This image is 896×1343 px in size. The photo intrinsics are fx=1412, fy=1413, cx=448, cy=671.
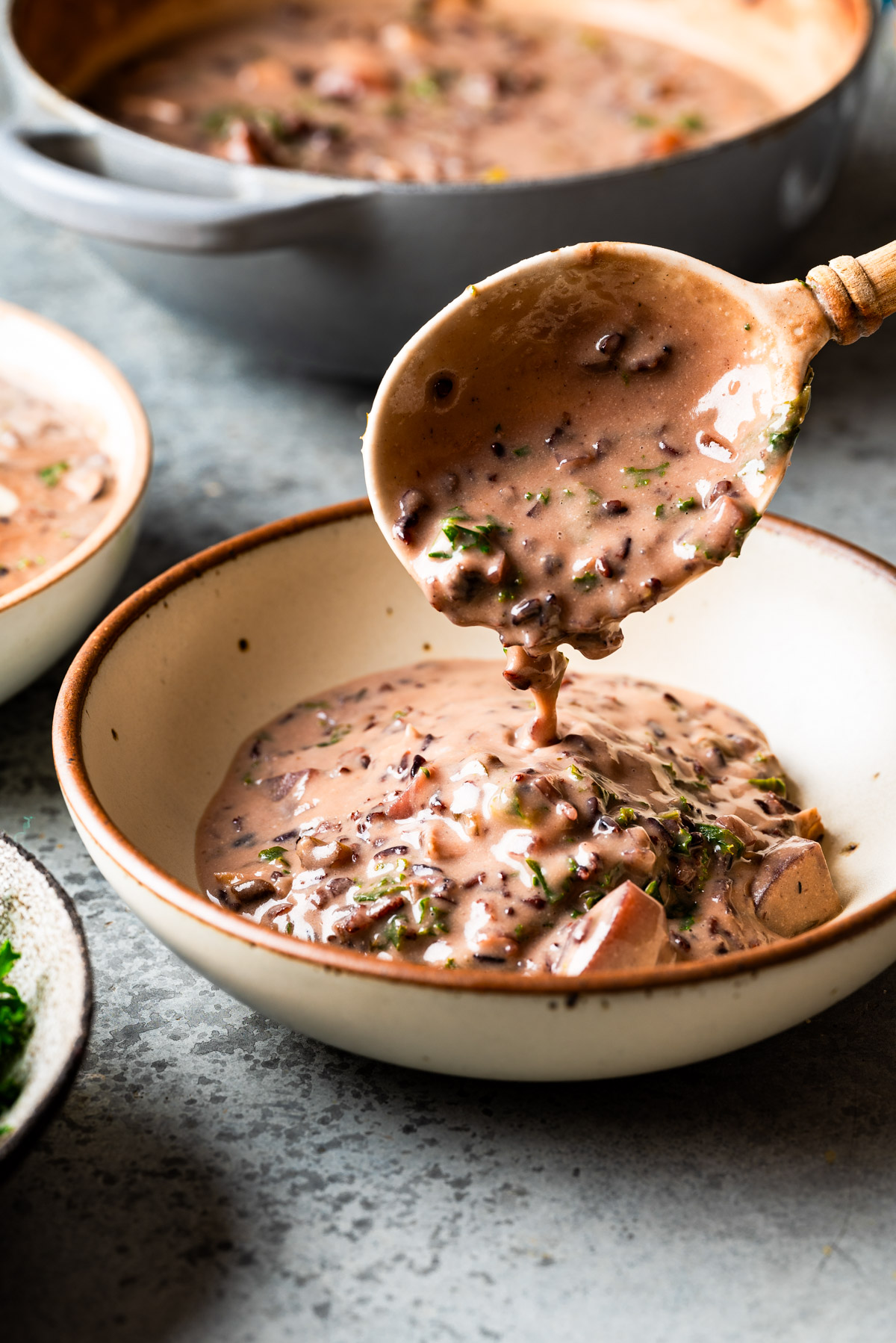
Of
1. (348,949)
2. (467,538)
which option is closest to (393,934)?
(348,949)

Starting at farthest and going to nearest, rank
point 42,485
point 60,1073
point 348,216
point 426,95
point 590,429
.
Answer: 1. point 426,95
2. point 348,216
3. point 42,485
4. point 590,429
5. point 60,1073

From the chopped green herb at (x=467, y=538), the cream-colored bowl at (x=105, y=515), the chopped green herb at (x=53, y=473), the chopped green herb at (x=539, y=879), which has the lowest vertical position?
the chopped green herb at (x=53, y=473)

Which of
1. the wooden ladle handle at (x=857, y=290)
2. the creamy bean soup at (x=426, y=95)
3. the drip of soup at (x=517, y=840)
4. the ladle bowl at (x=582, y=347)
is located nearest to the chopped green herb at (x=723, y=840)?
the drip of soup at (x=517, y=840)

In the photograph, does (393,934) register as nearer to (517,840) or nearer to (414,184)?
(517,840)

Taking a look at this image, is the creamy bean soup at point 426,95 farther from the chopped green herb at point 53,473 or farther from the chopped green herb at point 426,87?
the chopped green herb at point 53,473

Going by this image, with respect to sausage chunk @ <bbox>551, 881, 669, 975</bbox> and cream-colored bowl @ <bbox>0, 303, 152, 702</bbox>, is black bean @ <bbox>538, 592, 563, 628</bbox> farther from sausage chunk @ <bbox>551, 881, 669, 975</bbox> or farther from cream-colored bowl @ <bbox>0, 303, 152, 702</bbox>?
cream-colored bowl @ <bbox>0, 303, 152, 702</bbox>

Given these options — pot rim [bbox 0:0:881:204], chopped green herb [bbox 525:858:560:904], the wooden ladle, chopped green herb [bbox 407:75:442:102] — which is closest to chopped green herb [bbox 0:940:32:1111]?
chopped green herb [bbox 525:858:560:904]
